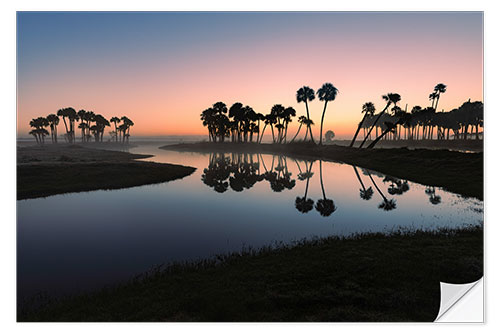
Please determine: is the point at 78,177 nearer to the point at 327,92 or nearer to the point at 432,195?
the point at 432,195

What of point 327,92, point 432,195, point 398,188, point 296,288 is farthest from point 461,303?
point 327,92

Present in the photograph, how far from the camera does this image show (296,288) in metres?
6.68

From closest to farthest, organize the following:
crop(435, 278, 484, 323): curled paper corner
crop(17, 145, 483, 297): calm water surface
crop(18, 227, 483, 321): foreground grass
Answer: crop(18, 227, 483, 321): foreground grass → crop(435, 278, 484, 323): curled paper corner → crop(17, 145, 483, 297): calm water surface

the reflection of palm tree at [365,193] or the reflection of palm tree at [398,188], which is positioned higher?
the reflection of palm tree at [398,188]

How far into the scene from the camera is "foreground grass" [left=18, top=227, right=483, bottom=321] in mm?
5922

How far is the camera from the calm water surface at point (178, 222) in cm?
965

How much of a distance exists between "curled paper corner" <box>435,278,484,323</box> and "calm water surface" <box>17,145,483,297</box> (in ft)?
18.2

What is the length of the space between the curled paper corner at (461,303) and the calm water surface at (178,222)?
5.54 metres

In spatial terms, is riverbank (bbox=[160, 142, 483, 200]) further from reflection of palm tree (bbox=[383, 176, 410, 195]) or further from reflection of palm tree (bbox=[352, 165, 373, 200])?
reflection of palm tree (bbox=[352, 165, 373, 200])

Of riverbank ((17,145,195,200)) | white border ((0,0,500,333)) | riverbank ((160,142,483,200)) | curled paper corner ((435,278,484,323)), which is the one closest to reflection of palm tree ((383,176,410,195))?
riverbank ((160,142,483,200))

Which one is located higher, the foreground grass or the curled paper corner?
the foreground grass
